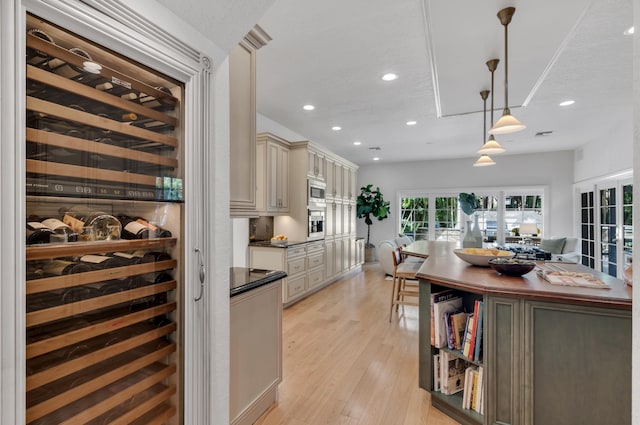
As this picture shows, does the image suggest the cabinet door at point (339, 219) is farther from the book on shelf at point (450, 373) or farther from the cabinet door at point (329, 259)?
the book on shelf at point (450, 373)

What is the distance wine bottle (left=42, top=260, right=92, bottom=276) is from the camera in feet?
3.00

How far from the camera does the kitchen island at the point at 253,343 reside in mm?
1773

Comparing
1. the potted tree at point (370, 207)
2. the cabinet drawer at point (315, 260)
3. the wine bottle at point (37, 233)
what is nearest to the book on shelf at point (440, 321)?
the wine bottle at point (37, 233)

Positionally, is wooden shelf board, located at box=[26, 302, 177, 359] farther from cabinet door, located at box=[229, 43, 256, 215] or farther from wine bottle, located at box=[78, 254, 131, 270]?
cabinet door, located at box=[229, 43, 256, 215]

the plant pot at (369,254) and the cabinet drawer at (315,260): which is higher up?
the cabinet drawer at (315,260)

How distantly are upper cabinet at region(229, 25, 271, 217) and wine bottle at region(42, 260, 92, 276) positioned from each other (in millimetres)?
805

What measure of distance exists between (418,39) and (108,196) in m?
2.52

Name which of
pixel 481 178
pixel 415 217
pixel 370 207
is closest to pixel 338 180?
pixel 370 207

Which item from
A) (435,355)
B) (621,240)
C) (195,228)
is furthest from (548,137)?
(195,228)

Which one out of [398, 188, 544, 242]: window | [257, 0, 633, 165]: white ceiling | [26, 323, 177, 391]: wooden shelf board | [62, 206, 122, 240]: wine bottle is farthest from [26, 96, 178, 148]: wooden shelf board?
[398, 188, 544, 242]: window

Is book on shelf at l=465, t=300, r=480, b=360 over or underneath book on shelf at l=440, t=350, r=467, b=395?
over

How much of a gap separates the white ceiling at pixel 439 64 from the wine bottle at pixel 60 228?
1.95m

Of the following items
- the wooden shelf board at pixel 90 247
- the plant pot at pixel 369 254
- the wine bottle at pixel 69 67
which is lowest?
the plant pot at pixel 369 254

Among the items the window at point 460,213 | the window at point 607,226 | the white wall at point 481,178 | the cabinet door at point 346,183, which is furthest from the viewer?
the window at point 460,213
